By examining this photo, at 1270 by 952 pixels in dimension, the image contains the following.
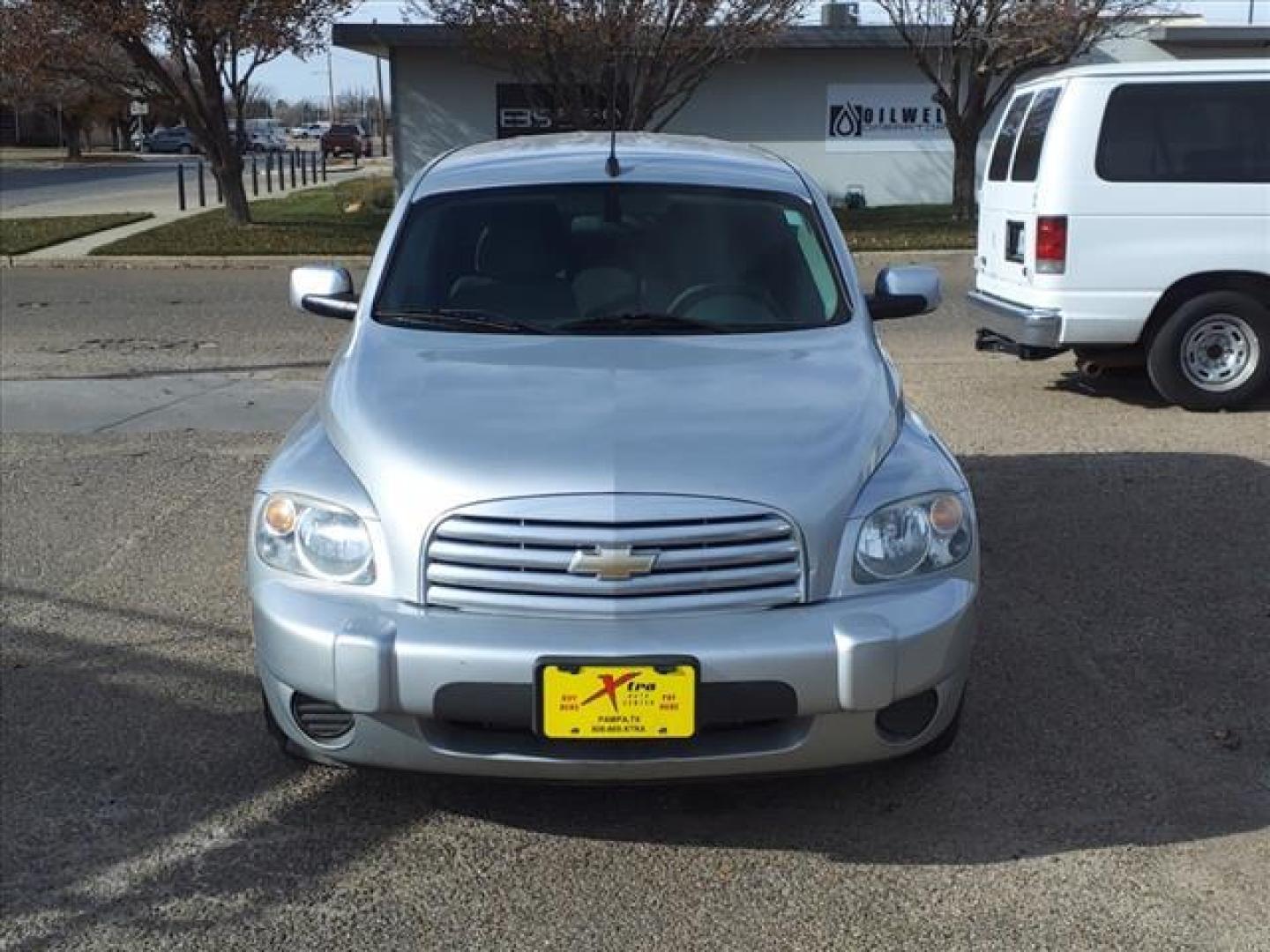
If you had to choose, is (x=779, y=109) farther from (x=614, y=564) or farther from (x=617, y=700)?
(x=617, y=700)

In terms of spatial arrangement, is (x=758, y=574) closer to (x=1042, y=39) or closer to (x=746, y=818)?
(x=746, y=818)

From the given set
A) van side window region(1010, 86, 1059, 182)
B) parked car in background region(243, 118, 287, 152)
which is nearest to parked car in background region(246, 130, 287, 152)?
parked car in background region(243, 118, 287, 152)

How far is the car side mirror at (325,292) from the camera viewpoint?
16.8 ft

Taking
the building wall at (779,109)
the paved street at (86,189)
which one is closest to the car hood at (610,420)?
the building wall at (779,109)

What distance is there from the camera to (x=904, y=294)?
512cm

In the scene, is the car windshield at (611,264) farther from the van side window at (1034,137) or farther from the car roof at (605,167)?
the van side window at (1034,137)

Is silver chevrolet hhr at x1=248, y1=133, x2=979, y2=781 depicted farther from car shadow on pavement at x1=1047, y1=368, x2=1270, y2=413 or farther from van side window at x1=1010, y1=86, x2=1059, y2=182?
car shadow on pavement at x1=1047, y1=368, x2=1270, y2=413

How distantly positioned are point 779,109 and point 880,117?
6.71 ft

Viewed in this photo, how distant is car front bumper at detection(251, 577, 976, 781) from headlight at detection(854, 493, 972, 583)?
A: 80 millimetres

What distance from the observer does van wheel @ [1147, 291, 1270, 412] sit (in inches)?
340

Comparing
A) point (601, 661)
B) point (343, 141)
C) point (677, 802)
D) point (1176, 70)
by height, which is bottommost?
point (677, 802)

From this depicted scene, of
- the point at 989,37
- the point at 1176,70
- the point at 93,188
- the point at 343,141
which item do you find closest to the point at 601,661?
the point at 1176,70

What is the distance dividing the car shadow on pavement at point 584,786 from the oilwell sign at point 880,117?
22.5 m

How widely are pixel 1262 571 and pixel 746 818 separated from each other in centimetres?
305
